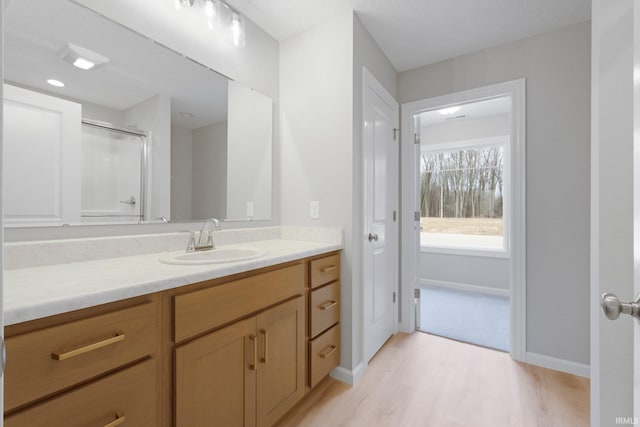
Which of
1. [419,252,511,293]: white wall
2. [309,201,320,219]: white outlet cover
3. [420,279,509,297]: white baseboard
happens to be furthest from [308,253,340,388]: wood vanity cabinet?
[420,279,509,297]: white baseboard

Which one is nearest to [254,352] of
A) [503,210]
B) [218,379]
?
[218,379]

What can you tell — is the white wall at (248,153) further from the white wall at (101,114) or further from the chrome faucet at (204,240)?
the white wall at (101,114)

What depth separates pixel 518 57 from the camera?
216cm

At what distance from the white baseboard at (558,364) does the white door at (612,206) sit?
1449 millimetres

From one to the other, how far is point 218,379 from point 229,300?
0.93 feet

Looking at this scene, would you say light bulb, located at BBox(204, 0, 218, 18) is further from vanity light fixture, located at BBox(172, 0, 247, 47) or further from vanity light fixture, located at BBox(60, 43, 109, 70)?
vanity light fixture, located at BBox(60, 43, 109, 70)

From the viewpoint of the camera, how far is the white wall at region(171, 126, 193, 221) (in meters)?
1.59

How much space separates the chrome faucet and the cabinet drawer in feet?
2.51

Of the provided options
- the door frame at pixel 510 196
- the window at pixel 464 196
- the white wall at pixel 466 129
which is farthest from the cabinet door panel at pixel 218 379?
the white wall at pixel 466 129

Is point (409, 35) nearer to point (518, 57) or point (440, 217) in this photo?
point (518, 57)

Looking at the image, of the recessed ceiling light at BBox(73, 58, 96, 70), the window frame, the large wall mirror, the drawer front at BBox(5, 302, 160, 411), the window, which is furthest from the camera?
the window

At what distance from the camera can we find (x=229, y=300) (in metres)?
1.13

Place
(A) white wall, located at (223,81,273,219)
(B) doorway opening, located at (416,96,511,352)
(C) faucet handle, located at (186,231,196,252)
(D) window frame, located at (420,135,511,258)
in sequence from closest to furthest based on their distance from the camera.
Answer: (C) faucet handle, located at (186,231,196,252)
(A) white wall, located at (223,81,273,219)
(B) doorway opening, located at (416,96,511,352)
(D) window frame, located at (420,135,511,258)

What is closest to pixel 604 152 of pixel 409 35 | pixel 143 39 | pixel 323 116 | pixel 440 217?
pixel 323 116
